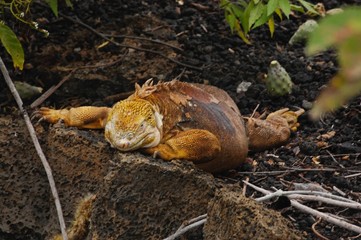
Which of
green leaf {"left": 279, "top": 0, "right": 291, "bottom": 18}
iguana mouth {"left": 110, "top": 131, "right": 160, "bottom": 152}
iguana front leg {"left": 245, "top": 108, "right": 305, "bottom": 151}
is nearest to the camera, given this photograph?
iguana mouth {"left": 110, "top": 131, "right": 160, "bottom": 152}

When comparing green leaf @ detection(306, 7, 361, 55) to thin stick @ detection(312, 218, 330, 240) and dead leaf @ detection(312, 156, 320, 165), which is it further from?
dead leaf @ detection(312, 156, 320, 165)

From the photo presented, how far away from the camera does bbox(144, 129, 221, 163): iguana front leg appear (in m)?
3.90

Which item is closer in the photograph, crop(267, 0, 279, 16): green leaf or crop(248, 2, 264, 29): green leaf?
crop(267, 0, 279, 16): green leaf

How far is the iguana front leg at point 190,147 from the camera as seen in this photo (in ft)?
12.8

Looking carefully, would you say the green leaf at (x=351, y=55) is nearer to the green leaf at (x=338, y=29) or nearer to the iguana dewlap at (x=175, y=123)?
the green leaf at (x=338, y=29)

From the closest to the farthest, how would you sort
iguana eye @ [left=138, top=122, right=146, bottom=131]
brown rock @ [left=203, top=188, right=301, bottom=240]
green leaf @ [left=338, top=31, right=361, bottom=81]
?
green leaf @ [left=338, top=31, right=361, bottom=81] → brown rock @ [left=203, top=188, right=301, bottom=240] → iguana eye @ [left=138, top=122, right=146, bottom=131]

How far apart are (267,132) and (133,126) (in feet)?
4.71

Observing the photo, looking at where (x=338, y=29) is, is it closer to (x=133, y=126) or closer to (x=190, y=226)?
(x=190, y=226)

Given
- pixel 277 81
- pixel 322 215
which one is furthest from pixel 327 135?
pixel 322 215

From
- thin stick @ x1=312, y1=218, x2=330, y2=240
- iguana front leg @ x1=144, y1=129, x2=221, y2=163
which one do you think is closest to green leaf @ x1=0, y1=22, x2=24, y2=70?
iguana front leg @ x1=144, y1=129, x2=221, y2=163

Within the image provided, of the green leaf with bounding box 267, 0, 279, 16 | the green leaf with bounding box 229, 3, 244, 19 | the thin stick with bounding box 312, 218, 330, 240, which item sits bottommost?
the thin stick with bounding box 312, 218, 330, 240

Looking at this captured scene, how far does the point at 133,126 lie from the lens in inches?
153

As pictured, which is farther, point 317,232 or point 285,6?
point 285,6

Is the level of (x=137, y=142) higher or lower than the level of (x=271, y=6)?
lower
